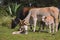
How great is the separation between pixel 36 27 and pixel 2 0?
13417 mm

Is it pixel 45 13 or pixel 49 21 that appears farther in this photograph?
pixel 45 13

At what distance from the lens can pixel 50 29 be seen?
46.4 ft

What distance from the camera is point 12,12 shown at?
23547 mm

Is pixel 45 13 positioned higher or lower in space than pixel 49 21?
higher

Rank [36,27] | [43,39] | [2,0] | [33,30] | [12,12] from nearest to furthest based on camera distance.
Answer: [43,39], [33,30], [36,27], [12,12], [2,0]

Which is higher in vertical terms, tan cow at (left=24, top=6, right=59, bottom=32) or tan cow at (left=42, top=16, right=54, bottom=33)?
tan cow at (left=24, top=6, right=59, bottom=32)

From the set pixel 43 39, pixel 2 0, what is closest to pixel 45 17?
pixel 43 39

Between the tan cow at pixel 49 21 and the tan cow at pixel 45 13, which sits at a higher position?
the tan cow at pixel 45 13

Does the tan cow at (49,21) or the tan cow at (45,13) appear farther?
the tan cow at (45,13)

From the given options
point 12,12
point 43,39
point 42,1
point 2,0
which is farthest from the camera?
point 2,0

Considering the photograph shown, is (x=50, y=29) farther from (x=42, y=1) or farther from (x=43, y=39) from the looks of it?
(x=42, y=1)

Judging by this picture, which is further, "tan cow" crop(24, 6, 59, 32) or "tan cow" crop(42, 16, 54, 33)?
"tan cow" crop(24, 6, 59, 32)

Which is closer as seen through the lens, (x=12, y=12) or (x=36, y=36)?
(x=36, y=36)

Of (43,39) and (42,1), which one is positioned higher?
(42,1)
